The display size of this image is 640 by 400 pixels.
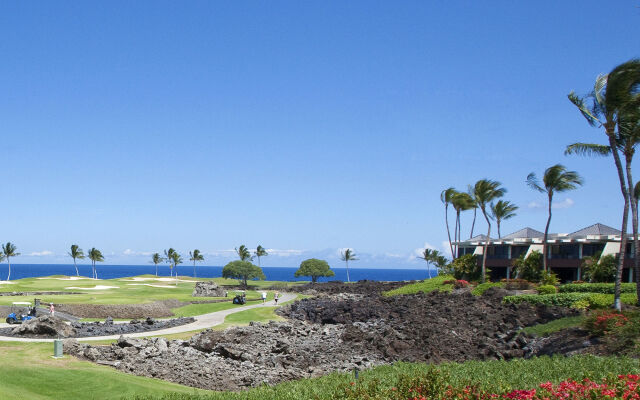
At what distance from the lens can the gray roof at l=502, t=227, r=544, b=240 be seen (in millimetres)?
65875

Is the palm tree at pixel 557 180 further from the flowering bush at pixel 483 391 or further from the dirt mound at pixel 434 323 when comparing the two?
the flowering bush at pixel 483 391

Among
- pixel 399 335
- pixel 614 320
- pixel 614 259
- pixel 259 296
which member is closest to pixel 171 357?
pixel 399 335

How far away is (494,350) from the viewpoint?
27328mm

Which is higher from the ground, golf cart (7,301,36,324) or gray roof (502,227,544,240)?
gray roof (502,227,544,240)

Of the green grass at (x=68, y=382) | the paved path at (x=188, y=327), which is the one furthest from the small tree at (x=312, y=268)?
the green grass at (x=68, y=382)

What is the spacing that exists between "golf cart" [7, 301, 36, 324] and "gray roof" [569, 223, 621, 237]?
164 ft

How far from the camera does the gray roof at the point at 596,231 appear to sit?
5834cm

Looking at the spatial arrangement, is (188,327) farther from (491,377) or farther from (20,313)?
(491,377)

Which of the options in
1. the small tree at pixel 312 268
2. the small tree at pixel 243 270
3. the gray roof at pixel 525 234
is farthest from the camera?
the small tree at pixel 312 268

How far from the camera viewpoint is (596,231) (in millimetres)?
59406

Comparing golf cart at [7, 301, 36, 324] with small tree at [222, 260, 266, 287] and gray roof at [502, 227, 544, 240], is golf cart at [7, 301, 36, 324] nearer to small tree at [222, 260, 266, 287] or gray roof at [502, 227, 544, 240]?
gray roof at [502, 227, 544, 240]

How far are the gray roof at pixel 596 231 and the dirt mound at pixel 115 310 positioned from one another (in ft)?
137

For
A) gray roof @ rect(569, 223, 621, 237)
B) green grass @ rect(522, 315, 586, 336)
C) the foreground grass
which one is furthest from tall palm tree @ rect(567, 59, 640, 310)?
gray roof @ rect(569, 223, 621, 237)

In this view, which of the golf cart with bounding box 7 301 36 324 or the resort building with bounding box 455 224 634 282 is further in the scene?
the resort building with bounding box 455 224 634 282
